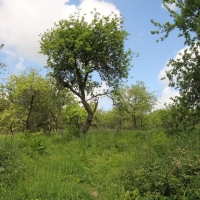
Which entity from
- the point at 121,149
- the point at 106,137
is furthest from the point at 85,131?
the point at 121,149

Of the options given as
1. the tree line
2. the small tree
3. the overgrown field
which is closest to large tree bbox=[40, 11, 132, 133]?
the tree line

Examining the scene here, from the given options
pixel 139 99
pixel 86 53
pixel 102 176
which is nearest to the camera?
pixel 102 176

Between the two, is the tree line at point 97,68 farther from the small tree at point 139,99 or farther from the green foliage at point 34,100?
the small tree at point 139,99

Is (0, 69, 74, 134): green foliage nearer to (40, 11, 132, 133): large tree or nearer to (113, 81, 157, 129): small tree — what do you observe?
(40, 11, 132, 133): large tree

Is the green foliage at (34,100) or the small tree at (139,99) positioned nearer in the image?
the green foliage at (34,100)

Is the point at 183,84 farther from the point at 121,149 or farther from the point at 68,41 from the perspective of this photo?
the point at 68,41

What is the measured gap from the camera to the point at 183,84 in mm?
14734

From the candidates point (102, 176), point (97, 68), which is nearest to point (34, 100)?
point (97, 68)

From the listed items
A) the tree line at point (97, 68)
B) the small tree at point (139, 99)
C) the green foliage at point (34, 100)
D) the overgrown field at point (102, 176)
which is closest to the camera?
the overgrown field at point (102, 176)

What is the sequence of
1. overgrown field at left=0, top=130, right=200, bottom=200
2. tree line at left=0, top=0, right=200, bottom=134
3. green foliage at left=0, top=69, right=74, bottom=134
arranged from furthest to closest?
green foliage at left=0, top=69, right=74, bottom=134, tree line at left=0, top=0, right=200, bottom=134, overgrown field at left=0, top=130, right=200, bottom=200

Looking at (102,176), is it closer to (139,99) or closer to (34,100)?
(34,100)

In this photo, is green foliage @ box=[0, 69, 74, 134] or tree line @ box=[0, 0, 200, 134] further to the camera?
green foliage @ box=[0, 69, 74, 134]

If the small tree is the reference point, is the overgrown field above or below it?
below

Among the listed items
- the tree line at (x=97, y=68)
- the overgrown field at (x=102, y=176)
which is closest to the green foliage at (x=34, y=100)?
the tree line at (x=97, y=68)
